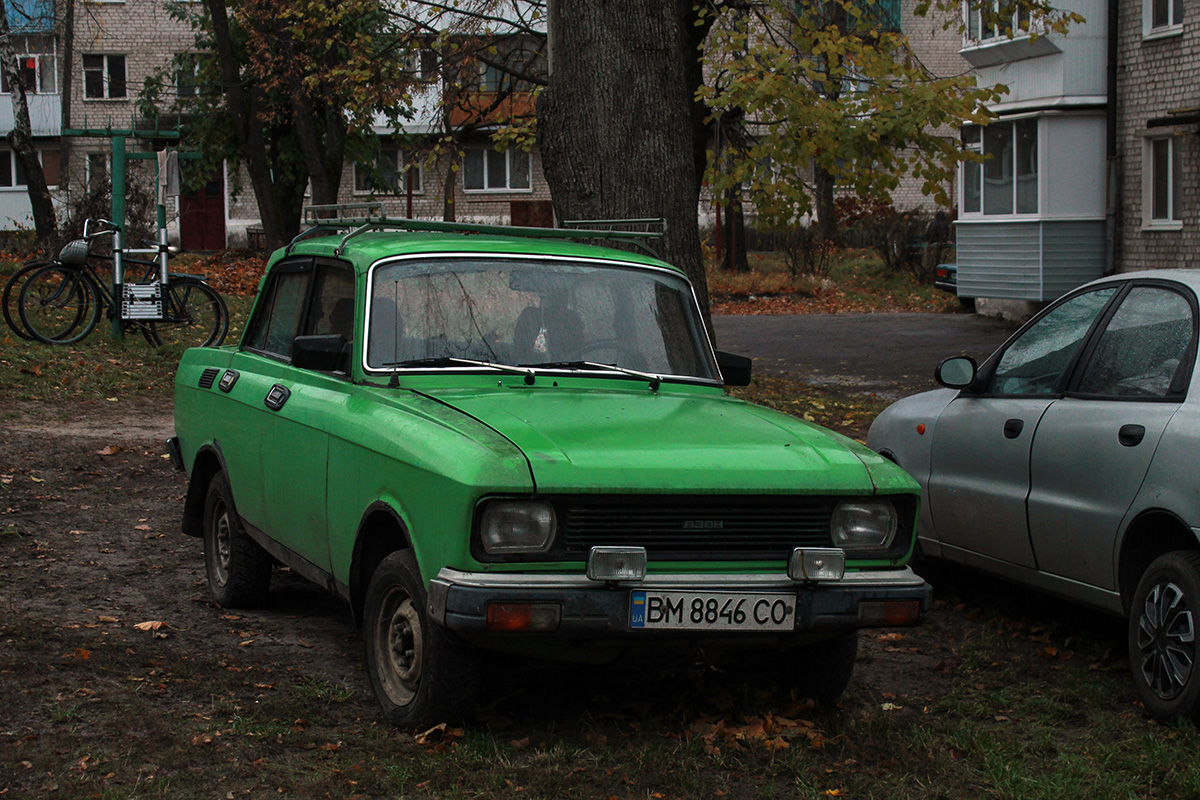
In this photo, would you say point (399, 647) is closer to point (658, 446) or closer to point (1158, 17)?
point (658, 446)

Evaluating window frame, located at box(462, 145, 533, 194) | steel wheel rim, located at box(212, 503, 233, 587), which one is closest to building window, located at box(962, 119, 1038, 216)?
steel wheel rim, located at box(212, 503, 233, 587)

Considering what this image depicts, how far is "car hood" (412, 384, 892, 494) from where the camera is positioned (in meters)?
4.44

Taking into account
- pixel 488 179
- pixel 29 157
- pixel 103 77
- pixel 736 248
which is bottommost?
pixel 736 248

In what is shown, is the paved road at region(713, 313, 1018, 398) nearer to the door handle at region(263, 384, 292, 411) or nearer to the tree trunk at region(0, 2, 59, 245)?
the door handle at region(263, 384, 292, 411)

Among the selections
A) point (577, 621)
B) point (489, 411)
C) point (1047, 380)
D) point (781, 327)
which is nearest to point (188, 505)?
point (489, 411)

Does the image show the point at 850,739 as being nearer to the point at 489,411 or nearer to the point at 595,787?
the point at 595,787

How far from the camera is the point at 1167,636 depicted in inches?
197

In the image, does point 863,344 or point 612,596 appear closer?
point 612,596

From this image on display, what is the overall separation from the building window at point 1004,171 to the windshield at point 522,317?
2140 cm

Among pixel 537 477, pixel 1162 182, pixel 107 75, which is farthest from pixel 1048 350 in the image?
pixel 107 75

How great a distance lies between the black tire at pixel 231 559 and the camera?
21.5ft

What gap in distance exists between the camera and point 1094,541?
551cm

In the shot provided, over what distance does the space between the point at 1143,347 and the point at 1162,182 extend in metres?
21.0

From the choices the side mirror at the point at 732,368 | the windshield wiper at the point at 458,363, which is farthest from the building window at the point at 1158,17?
the windshield wiper at the point at 458,363
